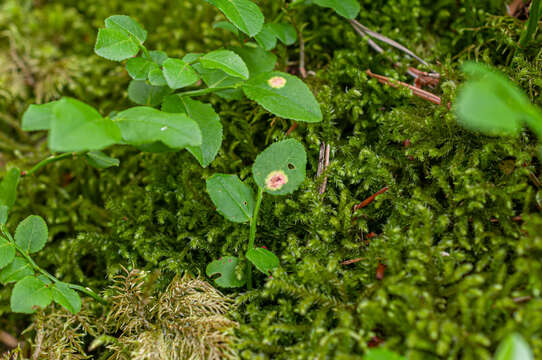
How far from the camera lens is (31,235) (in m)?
1.39

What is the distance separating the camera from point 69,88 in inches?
90.6

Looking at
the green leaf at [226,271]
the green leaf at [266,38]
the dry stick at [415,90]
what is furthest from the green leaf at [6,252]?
the dry stick at [415,90]

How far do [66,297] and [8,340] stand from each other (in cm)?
65

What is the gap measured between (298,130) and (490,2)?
110 cm

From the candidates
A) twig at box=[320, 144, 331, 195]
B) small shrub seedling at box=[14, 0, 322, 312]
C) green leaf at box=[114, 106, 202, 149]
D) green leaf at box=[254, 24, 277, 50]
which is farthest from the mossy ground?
green leaf at box=[114, 106, 202, 149]

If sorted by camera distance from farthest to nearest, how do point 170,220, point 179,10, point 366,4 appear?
point 179,10, point 366,4, point 170,220

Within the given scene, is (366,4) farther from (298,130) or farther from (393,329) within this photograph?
(393,329)

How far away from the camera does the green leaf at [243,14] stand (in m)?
1.39

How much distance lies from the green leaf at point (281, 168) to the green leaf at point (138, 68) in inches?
21.1

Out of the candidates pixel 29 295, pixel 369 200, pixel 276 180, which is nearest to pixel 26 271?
pixel 29 295

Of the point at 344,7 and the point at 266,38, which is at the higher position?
the point at 344,7

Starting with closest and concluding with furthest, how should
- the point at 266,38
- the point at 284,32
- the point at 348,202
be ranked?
the point at 348,202
the point at 266,38
the point at 284,32

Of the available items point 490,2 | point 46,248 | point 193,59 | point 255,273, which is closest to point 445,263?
point 255,273

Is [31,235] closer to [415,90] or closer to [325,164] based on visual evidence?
[325,164]
